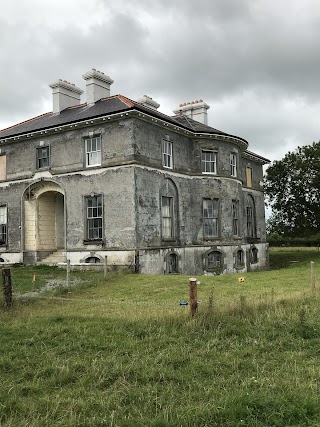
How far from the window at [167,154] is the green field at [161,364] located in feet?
45.4

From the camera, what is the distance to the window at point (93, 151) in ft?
77.2

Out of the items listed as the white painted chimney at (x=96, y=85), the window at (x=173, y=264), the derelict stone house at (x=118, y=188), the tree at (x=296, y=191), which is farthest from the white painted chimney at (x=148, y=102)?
the tree at (x=296, y=191)

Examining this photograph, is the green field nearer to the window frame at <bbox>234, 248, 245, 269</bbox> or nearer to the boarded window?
the window frame at <bbox>234, 248, 245, 269</bbox>

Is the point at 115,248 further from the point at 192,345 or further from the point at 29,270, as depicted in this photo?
the point at 192,345

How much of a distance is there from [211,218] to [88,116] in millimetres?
9390

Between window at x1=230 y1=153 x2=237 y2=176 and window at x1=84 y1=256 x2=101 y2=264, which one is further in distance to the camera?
window at x1=230 y1=153 x2=237 y2=176

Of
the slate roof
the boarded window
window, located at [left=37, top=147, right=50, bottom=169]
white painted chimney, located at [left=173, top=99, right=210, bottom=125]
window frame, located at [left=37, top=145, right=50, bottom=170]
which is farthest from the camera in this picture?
white painted chimney, located at [left=173, top=99, right=210, bottom=125]

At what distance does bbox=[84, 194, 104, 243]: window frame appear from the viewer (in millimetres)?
23203

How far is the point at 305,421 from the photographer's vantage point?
16.6 feet

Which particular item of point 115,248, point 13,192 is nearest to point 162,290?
point 115,248

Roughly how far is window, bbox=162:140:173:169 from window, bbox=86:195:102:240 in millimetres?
4290

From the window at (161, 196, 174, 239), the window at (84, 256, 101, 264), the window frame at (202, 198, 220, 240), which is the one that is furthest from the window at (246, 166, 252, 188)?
the window at (84, 256, 101, 264)

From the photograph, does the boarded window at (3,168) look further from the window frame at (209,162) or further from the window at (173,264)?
the window frame at (209,162)

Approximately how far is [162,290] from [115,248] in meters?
7.28
